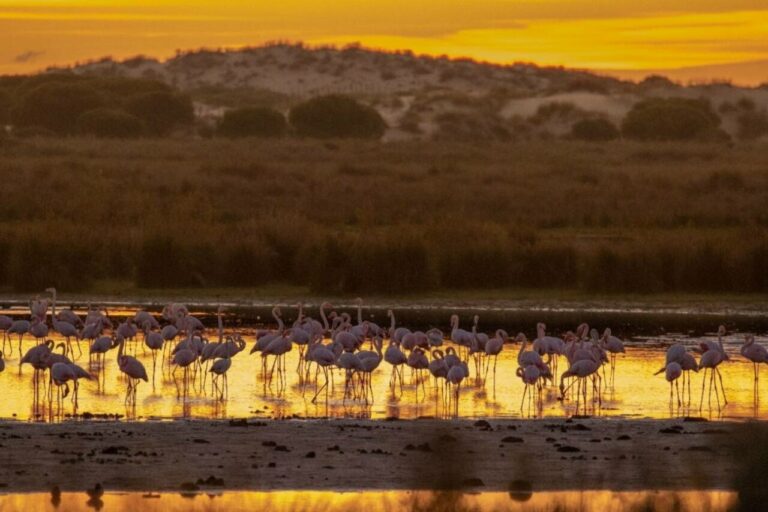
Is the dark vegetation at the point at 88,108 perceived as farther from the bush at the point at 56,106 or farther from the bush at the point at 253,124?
the bush at the point at 253,124

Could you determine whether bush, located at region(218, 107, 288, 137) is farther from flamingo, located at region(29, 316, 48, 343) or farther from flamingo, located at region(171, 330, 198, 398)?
flamingo, located at region(171, 330, 198, 398)

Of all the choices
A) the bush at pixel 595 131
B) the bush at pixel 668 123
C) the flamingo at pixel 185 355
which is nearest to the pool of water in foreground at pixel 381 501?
the flamingo at pixel 185 355

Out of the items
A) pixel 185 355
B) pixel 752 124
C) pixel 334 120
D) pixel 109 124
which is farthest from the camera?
pixel 752 124

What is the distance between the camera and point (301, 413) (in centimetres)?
1589

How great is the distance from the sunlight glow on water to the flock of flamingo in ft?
0.43

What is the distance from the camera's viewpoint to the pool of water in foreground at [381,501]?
11.3 meters

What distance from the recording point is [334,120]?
285ft

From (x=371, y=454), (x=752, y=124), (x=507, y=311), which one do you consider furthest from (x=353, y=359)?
(x=752, y=124)

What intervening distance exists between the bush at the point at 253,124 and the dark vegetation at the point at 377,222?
2569cm

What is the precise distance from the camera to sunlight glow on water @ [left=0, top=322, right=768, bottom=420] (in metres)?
16.0

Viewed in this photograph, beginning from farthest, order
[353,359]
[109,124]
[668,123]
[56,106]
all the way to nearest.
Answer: [668,123], [56,106], [109,124], [353,359]

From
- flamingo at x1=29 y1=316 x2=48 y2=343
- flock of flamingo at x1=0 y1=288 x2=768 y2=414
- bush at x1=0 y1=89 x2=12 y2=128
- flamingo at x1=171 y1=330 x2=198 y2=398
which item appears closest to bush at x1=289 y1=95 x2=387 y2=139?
bush at x1=0 y1=89 x2=12 y2=128

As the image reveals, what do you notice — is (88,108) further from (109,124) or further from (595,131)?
(595,131)

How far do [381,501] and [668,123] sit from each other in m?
80.5
